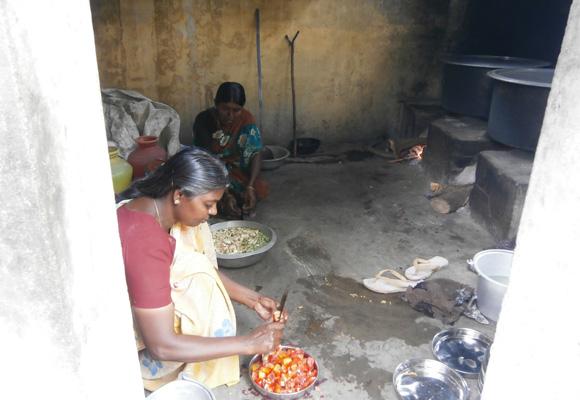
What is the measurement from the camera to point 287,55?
590 centimetres

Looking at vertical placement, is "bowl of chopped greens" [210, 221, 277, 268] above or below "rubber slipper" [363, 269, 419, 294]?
above

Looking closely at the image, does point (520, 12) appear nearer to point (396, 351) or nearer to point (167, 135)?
point (167, 135)

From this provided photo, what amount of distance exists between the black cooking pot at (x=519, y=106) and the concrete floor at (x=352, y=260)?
812 mm

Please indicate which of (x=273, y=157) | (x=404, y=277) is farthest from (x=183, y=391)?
(x=273, y=157)

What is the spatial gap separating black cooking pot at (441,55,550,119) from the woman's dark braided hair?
371cm

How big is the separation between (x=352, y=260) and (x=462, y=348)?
1.19 metres

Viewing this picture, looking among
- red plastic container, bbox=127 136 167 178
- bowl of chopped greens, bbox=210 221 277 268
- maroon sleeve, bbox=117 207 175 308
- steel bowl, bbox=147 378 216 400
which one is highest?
maroon sleeve, bbox=117 207 175 308

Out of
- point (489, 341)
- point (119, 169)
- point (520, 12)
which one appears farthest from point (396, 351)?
point (520, 12)

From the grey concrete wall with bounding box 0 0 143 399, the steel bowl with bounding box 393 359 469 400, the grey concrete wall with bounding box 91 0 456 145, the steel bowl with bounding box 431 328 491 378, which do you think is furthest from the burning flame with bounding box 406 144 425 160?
the grey concrete wall with bounding box 0 0 143 399

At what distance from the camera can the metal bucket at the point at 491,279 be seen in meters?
2.86

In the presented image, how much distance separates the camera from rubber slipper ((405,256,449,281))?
3475 mm

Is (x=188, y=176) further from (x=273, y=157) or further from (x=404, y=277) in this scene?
(x=273, y=157)

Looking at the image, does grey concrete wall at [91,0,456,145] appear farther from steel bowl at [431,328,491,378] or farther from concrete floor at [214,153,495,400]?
steel bowl at [431,328,491,378]

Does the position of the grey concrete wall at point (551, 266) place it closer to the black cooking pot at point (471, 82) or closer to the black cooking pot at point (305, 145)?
the black cooking pot at point (471, 82)
